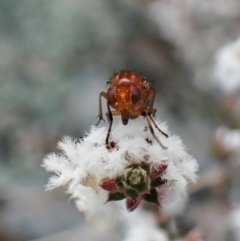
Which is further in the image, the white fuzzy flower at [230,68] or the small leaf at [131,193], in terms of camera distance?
the white fuzzy flower at [230,68]

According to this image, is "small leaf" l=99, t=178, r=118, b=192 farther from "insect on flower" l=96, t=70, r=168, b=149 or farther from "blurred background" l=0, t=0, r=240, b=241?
"blurred background" l=0, t=0, r=240, b=241

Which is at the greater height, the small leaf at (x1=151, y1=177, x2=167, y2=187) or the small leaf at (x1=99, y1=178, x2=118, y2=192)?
the small leaf at (x1=151, y1=177, x2=167, y2=187)

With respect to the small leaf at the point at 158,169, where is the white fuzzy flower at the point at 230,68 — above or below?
above

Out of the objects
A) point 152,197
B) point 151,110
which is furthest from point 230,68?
point 152,197

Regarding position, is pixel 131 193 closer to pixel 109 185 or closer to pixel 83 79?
pixel 109 185

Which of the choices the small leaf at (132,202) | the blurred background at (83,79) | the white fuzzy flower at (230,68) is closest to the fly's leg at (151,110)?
the small leaf at (132,202)

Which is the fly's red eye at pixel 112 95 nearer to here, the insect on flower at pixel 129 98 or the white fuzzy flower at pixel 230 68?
the insect on flower at pixel 129 98

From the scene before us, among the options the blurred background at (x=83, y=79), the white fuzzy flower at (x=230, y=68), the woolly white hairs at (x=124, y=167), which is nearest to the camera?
the woolly white hairs at (x=124, y=167)

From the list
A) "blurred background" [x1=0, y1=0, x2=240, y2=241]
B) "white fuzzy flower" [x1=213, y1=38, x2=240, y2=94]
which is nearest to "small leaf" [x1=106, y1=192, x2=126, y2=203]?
"white fuzzy flower" [x1=213, y1=38, x2=240, y2=94]
